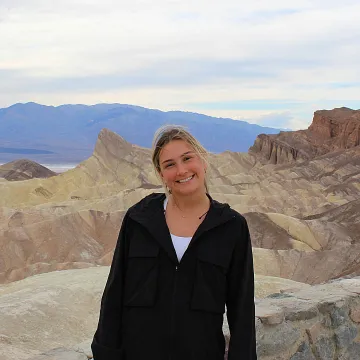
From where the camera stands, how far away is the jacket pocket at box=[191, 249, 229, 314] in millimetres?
2330

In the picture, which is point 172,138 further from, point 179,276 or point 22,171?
point 22,171

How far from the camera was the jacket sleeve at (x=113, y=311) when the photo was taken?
2416 millimetres

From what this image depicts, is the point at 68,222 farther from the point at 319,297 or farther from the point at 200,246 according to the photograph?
the point at 200,246

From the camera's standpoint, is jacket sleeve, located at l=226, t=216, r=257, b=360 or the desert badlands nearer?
jacket sleeve, located at l=226, t=216, r=257, b=360

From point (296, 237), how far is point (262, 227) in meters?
1.58

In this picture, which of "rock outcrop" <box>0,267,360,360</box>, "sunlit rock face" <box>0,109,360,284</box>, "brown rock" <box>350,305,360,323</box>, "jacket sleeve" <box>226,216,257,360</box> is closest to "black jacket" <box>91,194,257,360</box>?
"jacket sleeve" <box>226,216,257,360</box>

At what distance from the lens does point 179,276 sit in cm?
→ 235

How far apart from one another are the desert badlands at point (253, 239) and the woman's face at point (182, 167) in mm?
1621

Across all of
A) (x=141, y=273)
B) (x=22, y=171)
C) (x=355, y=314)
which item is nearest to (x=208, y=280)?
(x=141, y=273)

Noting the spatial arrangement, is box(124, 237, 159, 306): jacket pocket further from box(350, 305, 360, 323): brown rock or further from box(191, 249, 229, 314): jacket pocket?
box(350, 305, 360, 323): brown rock

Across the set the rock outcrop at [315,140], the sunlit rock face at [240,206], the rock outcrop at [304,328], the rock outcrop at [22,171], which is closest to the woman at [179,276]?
the rock outcrop at [304,328]

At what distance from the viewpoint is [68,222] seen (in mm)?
22312

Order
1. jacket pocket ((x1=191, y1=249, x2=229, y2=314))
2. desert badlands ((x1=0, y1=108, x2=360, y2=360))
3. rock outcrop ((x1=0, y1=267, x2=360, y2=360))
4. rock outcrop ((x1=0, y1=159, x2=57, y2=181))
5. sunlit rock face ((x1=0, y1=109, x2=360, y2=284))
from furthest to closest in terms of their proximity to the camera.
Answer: rock outcrop ((x1=0, y1=159, x2=57, y2=181))
sunlit rock face ((x1=0, y1=109, x2=360, y2=284))
desert badlands ((x1=0, y1=108, x2=360, y2=360))
rock outcrop ((x1=0, y1=267, x2=360, y2=360))
jacket pocket ((x1=191, y1=249, x2=229, y2=314))

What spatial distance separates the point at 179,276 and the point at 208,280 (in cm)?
13
